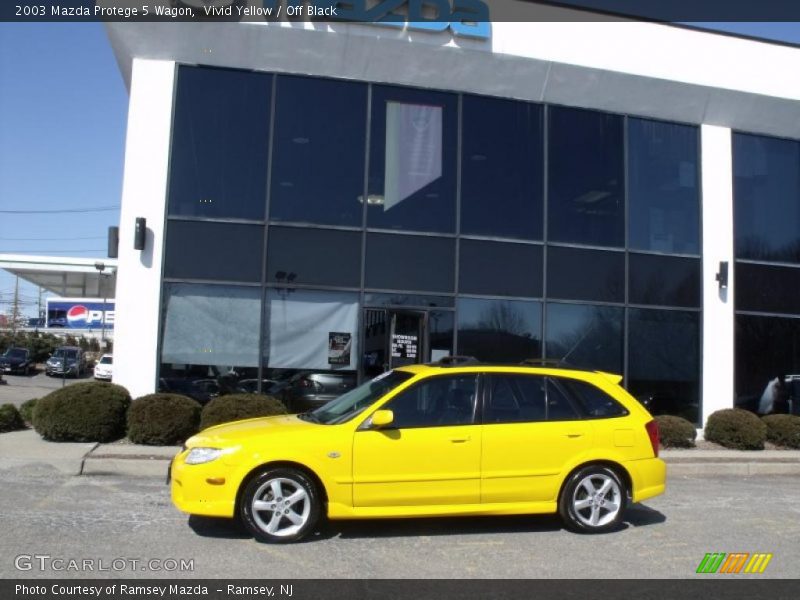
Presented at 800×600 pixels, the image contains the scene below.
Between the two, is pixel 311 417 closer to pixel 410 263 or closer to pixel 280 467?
pixel 280 467

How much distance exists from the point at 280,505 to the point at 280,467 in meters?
0.31

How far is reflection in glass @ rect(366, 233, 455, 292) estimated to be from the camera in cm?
1335

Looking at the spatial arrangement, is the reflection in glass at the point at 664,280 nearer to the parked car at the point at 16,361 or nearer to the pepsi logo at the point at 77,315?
the parked car at the point at 16,361

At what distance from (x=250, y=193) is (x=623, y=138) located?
7483 mm

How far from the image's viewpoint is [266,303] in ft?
42.5

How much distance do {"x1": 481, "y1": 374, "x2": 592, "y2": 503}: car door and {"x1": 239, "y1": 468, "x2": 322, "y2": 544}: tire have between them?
5.10 feet

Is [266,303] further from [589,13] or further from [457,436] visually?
[589,13]

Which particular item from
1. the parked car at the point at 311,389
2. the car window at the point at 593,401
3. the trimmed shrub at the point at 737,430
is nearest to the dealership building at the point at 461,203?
the parked car at the point at 311,389

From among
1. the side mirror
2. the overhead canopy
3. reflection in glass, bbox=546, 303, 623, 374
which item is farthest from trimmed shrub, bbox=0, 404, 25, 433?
the overhead canopy

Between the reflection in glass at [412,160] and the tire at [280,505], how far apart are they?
779cm

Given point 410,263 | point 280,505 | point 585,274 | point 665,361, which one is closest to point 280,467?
point 280,505

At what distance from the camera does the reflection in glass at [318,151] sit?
13250 millimetres
